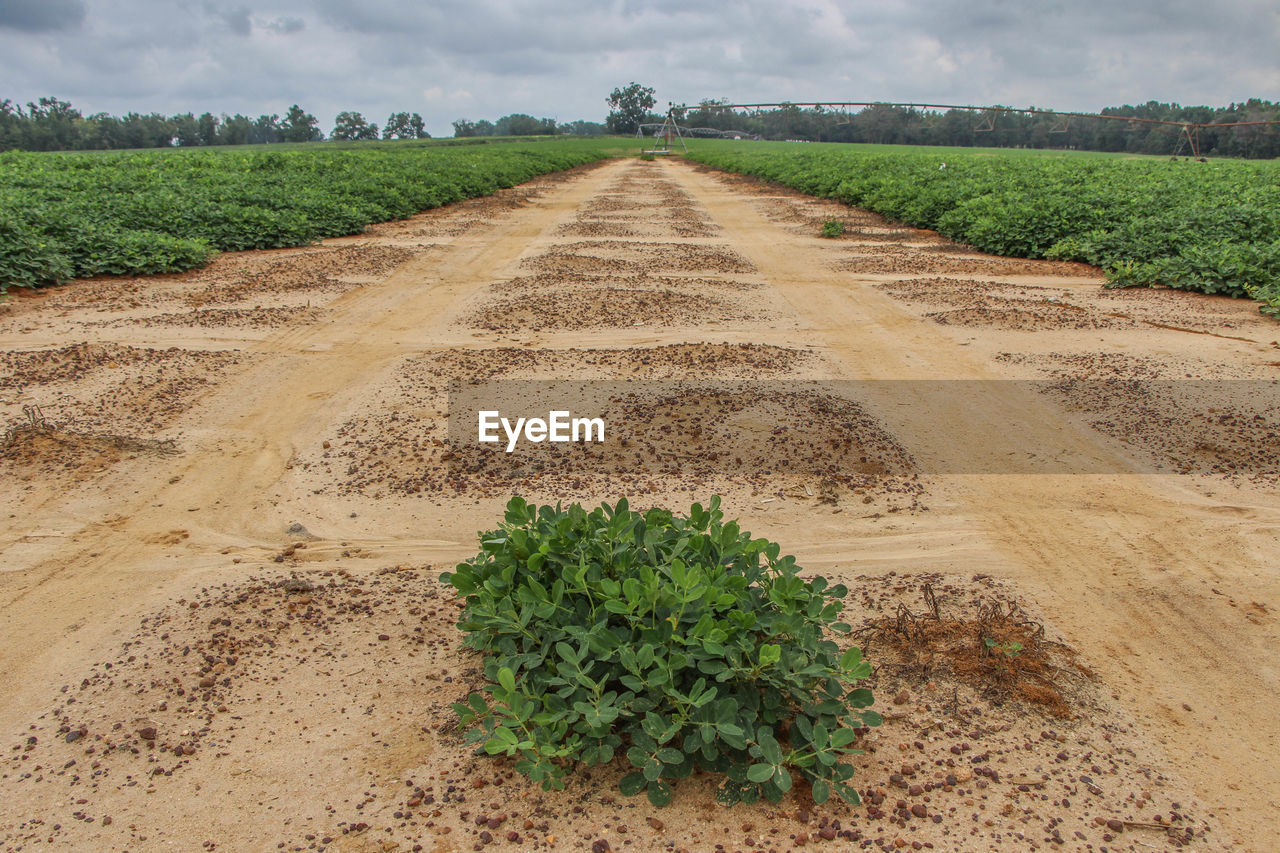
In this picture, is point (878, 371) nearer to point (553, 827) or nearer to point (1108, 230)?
point (553, 827)

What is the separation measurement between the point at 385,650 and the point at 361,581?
0.67 meters

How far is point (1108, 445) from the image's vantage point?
228 inches

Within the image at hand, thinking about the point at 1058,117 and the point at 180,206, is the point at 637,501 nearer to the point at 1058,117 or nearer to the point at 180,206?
the point at 180,206

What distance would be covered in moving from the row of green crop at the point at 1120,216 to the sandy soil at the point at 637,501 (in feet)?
4.13

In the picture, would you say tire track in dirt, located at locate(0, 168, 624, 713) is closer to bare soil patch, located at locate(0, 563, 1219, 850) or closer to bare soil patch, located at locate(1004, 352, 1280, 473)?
bare soil patch, located at locate(0, 563, 1219, 850)

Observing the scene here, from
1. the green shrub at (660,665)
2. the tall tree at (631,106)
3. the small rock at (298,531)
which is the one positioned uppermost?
the tall tree at (631,106)

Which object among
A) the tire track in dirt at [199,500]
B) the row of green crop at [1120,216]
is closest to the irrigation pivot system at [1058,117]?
the row of green crop at [1120,216]

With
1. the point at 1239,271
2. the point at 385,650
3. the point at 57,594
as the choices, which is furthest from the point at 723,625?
the point at 1239,271

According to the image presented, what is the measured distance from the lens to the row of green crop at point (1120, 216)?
10688 mm

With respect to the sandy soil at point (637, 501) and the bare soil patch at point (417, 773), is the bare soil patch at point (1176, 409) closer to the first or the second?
the sandy soil at point (637, 501)

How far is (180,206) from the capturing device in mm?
13609

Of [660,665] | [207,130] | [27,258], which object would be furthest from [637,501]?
[207,130]

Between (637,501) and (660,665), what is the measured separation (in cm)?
237

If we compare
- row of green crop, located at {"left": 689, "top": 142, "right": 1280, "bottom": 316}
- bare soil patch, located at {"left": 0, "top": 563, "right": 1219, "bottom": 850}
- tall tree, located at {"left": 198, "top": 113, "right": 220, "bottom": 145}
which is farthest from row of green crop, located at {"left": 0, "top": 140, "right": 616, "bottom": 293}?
tall tree, located at {"left": 198, "top": 113, "right": 220, "bottom": 145}
